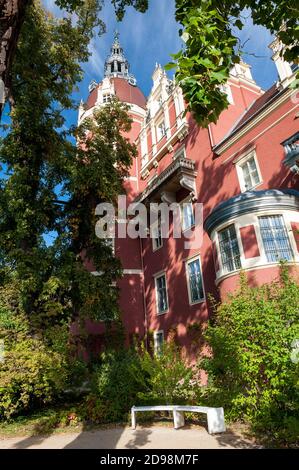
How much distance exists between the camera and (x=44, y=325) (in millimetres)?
14242

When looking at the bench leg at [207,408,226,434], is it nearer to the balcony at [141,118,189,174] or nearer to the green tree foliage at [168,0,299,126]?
the green tree foliage at [168,0,299,126]

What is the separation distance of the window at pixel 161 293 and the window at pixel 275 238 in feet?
32.2

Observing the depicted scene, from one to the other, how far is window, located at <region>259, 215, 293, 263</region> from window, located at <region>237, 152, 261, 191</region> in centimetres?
299

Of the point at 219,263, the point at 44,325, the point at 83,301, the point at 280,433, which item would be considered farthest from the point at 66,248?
the point at 280,433

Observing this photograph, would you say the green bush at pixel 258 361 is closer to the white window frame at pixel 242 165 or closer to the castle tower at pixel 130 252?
the white window frame at pixel 242 165

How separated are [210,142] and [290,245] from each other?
29.5ft

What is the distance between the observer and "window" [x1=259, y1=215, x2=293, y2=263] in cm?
1235

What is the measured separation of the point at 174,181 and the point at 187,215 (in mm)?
2320

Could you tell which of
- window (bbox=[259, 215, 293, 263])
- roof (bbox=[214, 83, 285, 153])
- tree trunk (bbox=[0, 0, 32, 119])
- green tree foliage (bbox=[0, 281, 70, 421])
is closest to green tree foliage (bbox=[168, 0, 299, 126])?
tree trunk (bbox=[0, 0, 32, 119])

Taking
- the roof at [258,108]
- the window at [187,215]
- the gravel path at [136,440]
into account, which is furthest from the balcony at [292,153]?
the gravel path at [136,440]

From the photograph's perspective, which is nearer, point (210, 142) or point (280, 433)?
point (280, 433)

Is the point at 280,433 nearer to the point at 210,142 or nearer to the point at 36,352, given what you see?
the point at 36,352

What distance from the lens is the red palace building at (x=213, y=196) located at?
12.8m
